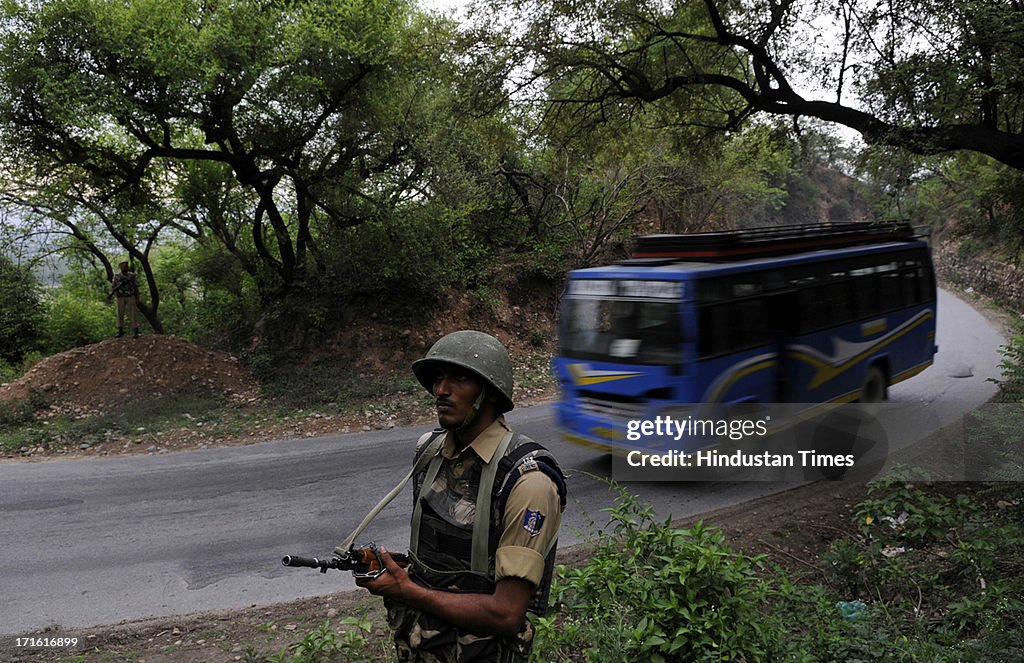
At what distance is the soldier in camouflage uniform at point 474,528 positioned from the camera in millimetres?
2160

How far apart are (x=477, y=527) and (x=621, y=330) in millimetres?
5782

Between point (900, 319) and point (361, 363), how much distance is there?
10.5 m

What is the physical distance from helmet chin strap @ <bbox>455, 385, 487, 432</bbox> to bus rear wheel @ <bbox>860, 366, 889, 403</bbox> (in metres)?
8.65

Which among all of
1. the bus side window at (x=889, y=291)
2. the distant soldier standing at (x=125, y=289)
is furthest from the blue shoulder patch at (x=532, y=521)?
the distant soldier standing at (x=125, y=289)

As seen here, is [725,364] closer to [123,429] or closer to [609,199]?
[123,429]

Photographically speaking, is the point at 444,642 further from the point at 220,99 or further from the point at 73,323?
the point at 73,323

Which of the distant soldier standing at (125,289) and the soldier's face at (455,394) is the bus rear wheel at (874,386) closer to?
the soldier's face at (455,394)

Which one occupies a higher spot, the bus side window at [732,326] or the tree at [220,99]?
the tree at [220,99]

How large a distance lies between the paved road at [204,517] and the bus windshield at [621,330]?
1.44 metres

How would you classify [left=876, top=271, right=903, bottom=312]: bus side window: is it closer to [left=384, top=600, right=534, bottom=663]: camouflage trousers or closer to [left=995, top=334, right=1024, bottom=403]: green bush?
[left=995, top=334, right=1024, bottom=403]: green bush

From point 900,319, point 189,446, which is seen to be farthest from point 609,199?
point 189,446

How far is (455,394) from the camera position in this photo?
2404 millimetres

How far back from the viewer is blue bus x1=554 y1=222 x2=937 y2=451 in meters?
7.43

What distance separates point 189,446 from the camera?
428 inches
